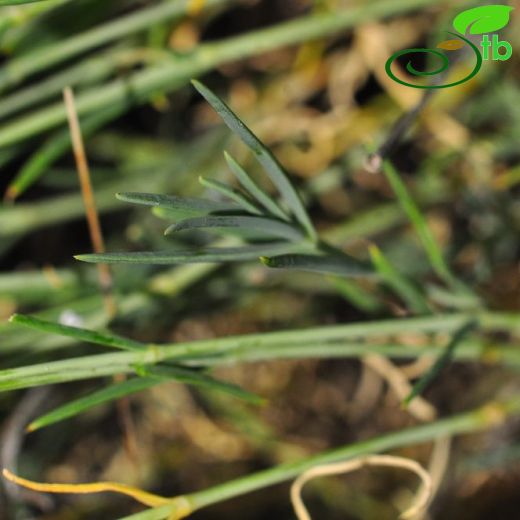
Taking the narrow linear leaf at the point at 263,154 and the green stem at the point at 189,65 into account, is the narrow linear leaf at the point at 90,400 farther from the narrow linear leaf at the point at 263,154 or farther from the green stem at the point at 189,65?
the green stem at the point at 189,65

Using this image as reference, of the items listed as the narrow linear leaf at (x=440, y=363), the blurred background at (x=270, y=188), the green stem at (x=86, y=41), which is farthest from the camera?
the blurred background at (x=270, y=188)

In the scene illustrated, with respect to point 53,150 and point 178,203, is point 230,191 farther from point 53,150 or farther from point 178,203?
point 53,150

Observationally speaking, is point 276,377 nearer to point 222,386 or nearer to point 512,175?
point 512,175

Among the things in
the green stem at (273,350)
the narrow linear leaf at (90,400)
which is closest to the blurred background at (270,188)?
the green stem at (273,350)

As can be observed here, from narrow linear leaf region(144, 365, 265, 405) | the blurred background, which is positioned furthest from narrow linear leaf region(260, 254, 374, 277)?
the blurred background

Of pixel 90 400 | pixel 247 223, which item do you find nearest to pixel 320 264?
pixel 247 223

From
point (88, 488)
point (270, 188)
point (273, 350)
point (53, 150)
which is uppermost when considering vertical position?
point (270, 188)

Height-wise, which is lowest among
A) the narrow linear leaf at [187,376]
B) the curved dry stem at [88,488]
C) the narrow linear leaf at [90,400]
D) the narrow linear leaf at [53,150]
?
the curved dry stem at [88,488]
